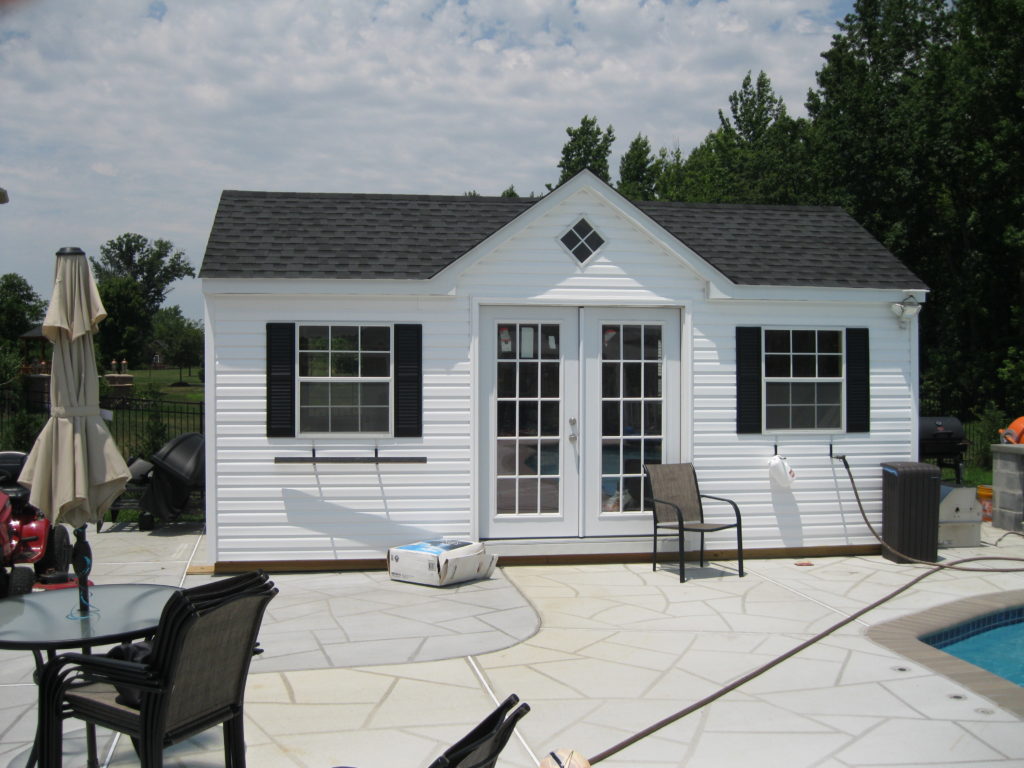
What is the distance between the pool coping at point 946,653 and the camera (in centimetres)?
524

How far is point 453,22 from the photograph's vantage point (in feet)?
32.6

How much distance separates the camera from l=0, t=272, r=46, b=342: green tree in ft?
114

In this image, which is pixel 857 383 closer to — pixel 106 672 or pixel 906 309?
pixel 906 309

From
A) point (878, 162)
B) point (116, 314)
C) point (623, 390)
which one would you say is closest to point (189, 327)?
point (116, 314)

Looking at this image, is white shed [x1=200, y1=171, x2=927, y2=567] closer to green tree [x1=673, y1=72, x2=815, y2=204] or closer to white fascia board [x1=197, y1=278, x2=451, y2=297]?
white fascia board [x1=197, y1=278, x2=451, y2=297]

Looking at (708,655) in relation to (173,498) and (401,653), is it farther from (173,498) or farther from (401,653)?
(173,498)

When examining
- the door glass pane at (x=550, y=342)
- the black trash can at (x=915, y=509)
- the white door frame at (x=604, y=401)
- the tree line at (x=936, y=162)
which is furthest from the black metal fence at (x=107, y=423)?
the tree line at (x=936, y=162)

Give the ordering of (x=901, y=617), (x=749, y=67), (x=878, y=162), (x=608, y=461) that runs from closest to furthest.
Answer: (x=901, y=617), (x=608, y=461), (x=878, y=162), (x=749, y=67)

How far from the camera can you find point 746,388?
29.4ft

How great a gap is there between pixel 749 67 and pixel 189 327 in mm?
29561

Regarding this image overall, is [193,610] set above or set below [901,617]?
above

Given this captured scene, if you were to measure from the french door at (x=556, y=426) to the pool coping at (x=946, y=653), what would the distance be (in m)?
2.73

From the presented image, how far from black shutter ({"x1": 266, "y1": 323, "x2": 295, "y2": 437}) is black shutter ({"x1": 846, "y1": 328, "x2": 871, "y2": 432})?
538cm

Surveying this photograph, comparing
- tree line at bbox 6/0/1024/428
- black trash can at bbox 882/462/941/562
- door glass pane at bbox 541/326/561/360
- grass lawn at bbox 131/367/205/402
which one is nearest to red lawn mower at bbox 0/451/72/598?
door glass pane at bbox 541/326/561/360
